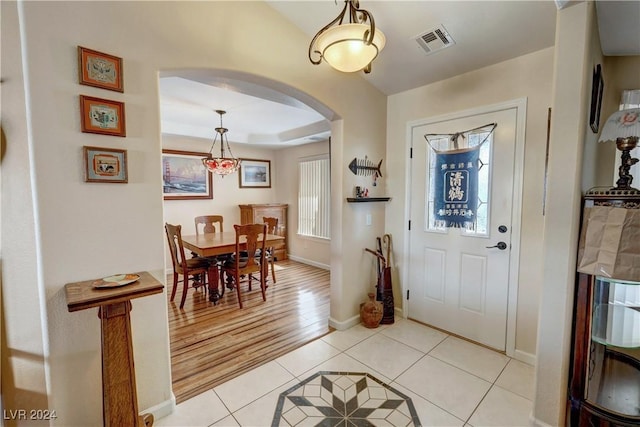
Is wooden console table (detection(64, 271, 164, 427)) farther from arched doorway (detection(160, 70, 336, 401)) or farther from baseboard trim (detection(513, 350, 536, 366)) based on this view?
baseboard trim (detection(513, 350, 536, 366))

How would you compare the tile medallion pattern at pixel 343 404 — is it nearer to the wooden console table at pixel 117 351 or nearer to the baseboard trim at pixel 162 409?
the baseboard trim at pixel 162 409

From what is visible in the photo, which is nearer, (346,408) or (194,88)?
(346,408)

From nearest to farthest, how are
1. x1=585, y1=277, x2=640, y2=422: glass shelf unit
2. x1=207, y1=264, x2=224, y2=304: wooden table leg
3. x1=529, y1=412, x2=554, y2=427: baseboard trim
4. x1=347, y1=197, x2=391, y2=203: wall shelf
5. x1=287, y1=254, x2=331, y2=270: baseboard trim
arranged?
1. x1=585, y1=277, x2=640, y2=422: glass shelf unit
2. x1=529, y1=412, x2=554, y2=427: baseboard trim
3. x1=347, y1=197, x2=391, y2=203: wall shelf
4. x1=207, y1=264, x2=224, y2=304: wooden table leg
5. x1=287, y1=254, x2=331, y2=270: baseboard trim

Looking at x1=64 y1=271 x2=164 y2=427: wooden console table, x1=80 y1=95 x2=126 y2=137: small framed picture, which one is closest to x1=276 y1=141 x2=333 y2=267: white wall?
x1=80 y1=95 x2=126 y2=137: small framed picture

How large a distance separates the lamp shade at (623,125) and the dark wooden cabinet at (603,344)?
38 centimetres

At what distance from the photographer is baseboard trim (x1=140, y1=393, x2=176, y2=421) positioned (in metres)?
1.73

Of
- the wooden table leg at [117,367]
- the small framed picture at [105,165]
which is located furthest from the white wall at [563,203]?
the small framed picture at [105,165]

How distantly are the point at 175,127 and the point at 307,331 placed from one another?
397cm

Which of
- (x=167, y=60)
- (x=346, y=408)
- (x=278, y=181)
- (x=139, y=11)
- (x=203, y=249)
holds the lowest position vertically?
(x=346, y=408)

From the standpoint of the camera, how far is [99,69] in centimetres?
149

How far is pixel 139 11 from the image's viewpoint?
1605 mm

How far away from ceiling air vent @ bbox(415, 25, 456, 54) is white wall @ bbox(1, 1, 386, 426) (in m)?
1.52

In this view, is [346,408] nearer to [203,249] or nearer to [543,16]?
[203,249]

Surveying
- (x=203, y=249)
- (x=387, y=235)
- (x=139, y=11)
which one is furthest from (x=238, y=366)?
(x=139, y=11)
